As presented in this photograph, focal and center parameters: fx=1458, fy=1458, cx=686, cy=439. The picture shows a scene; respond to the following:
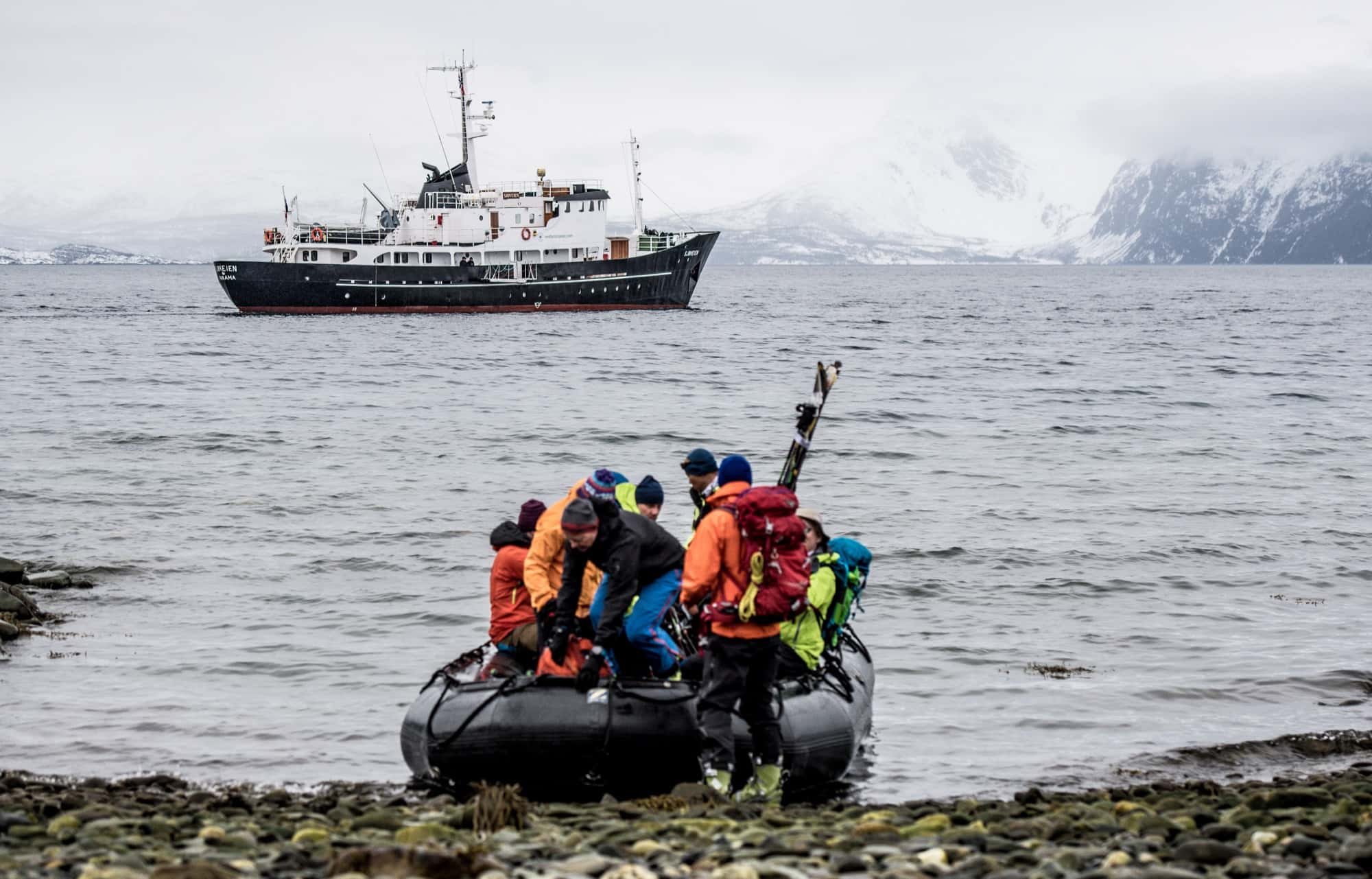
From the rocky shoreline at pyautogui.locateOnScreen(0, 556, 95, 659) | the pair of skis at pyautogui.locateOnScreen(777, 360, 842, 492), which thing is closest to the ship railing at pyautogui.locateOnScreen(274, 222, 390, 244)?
the rocky shoreline at pyautogui.locateOnScreen(0, 556, 95, 659)

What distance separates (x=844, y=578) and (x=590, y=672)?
1972mm

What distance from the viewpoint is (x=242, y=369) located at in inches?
1930

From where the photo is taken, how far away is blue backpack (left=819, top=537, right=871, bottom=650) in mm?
10117

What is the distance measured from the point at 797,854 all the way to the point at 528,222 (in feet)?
218

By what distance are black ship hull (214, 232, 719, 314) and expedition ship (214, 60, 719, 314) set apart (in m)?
0.05

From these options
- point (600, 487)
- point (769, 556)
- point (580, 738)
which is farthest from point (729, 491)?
point (580, 738)

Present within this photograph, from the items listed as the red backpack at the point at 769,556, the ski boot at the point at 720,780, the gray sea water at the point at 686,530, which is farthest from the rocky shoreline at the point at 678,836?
the gray sea water at the point at 686,530

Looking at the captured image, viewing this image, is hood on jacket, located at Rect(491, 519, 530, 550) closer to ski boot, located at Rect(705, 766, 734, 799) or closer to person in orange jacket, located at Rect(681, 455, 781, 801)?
person in orange jacket, located at Rect(681, 455, 781, 801)

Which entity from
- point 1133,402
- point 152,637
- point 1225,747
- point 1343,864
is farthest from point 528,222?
point 1343,864

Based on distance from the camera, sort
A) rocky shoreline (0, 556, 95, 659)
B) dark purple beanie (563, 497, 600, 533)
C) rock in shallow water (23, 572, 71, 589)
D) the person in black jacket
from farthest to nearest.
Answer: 1. rock in shallow water (23, 572, 71, 589)
2. rocky shoreline (0, 556, 95, 659)
3. the person in black jacket
4. dark purple beanie (563, 497, 600, 533)

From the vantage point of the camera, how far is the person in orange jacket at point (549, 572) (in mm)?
9492

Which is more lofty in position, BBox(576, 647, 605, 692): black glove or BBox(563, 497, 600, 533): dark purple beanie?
BBox(563, 497, 600, 533): dark purple beanie

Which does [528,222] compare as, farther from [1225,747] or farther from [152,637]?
[1225,747]

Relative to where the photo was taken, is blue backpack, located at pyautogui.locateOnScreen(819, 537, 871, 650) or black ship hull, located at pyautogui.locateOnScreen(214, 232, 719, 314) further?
black ship hull, located at pyautogui.locateOnScreen(214, 232, 719, 314)
